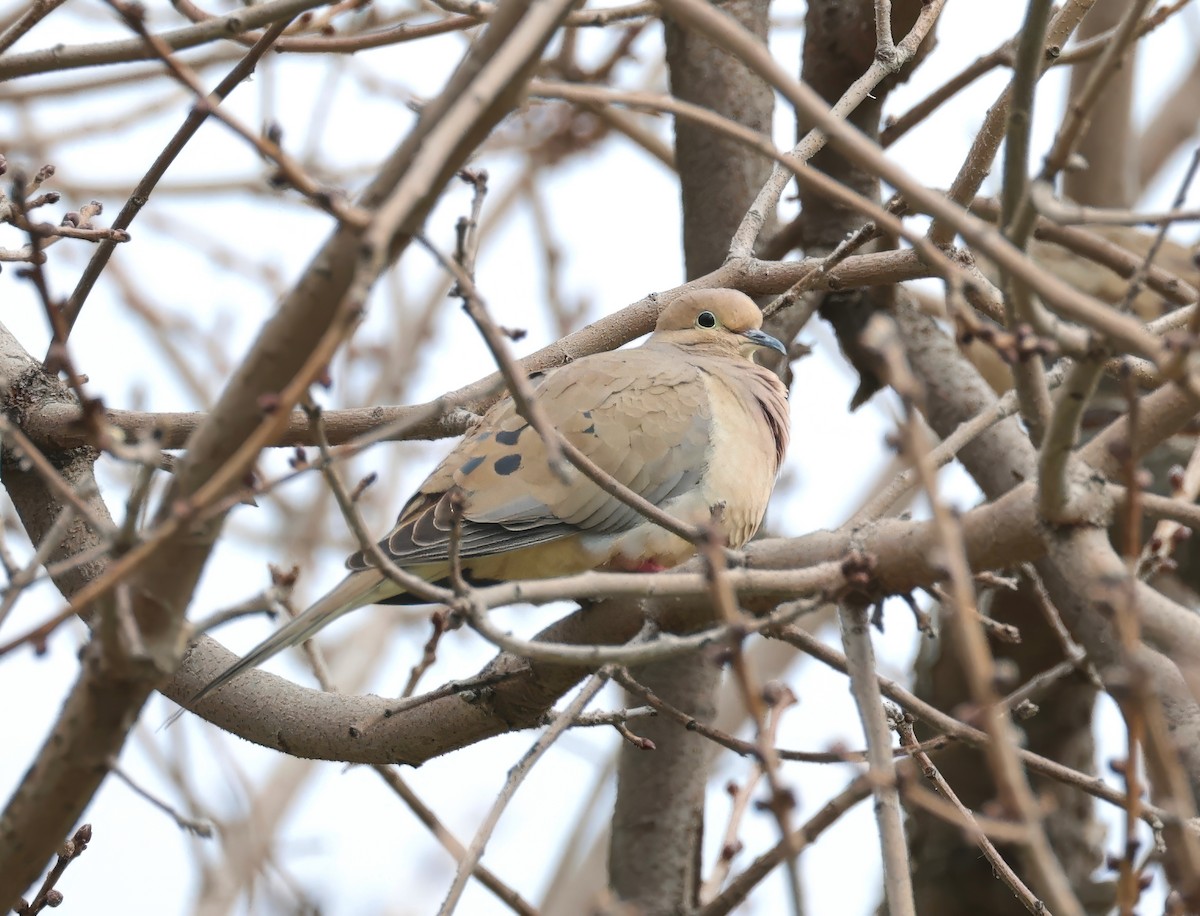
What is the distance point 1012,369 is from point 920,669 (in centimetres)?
339

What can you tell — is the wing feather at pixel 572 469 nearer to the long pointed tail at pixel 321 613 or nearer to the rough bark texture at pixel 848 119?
the long pointed tail at pixel 321 613

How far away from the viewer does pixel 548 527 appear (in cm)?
336

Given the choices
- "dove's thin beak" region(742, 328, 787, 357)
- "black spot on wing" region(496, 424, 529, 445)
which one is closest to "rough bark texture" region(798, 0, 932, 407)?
"dove's thin beak" region(742, 328, 787, 357)

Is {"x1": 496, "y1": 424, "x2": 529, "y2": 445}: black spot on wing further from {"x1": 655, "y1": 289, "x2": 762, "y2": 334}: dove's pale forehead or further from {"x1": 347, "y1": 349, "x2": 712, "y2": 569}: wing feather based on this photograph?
{"x1": 655, "y1": 289, "x2": 762, "y2": 334}: dove's pale forehead

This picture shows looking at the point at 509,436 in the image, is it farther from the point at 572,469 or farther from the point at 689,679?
the point at 689,679

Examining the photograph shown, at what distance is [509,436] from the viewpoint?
354 cm

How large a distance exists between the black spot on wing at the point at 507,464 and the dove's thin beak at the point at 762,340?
1.00 metres

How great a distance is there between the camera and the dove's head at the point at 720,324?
4.11 meters

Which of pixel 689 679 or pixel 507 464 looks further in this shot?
pixel 689 679

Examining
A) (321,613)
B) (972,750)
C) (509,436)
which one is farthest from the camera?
(972,750)

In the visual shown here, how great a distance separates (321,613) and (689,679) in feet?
6.08

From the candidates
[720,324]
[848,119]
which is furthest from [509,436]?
[848,119]

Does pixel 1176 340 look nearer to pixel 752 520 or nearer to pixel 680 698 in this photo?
pixel 752 520

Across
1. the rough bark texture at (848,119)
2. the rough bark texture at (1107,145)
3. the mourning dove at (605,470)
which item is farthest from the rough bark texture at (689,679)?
the rough bark texture at (1107,145)
